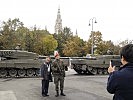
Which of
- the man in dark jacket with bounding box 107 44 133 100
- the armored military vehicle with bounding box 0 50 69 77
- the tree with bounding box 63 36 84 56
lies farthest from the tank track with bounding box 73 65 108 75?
the tree with bounding box 63 36 84 56

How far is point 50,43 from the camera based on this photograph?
75.9 m

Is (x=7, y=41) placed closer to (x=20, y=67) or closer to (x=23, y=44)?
(x=23, y=44)

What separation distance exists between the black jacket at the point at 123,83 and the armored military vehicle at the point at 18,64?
73.3 feet

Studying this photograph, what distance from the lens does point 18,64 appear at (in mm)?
26469

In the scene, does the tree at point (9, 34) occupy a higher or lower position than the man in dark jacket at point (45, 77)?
higher

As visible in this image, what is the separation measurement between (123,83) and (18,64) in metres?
22.7

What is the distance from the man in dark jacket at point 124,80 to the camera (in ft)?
13.8

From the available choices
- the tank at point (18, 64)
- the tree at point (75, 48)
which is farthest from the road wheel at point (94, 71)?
the tree at point (75, 48)

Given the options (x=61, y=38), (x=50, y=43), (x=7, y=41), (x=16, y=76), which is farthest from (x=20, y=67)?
(x=61, y=38)

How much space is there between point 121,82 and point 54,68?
9.64m

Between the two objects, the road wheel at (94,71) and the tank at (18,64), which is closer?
the tank at (18,64)

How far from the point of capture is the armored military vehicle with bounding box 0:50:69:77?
26.2 m

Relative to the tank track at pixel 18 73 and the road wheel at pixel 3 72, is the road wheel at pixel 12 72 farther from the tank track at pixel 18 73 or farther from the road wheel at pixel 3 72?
the road wheel at pixel 3 72

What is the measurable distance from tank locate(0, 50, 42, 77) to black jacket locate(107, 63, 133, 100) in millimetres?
22336
